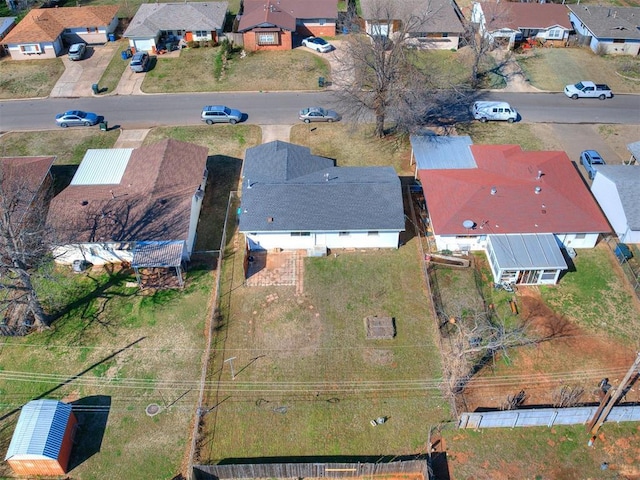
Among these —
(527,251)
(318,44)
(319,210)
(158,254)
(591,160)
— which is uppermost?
(318,44)

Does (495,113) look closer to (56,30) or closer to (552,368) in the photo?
(552,368)

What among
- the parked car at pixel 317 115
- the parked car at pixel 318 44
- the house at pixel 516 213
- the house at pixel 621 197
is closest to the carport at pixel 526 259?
the house at pixel 516 213

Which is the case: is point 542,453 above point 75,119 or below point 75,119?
below

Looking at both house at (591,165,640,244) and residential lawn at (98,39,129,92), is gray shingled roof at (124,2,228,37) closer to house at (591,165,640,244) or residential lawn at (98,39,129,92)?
residential lawn at (98,39,129,92)

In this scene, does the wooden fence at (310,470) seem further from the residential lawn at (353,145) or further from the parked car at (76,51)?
the parked car at (76,51)

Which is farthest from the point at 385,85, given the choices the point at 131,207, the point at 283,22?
the point at 283,22

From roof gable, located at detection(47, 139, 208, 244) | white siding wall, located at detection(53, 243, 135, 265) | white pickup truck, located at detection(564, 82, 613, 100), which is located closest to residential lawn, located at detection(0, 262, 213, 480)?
white siding wall, located at detection(53, 243, 135, 265)
